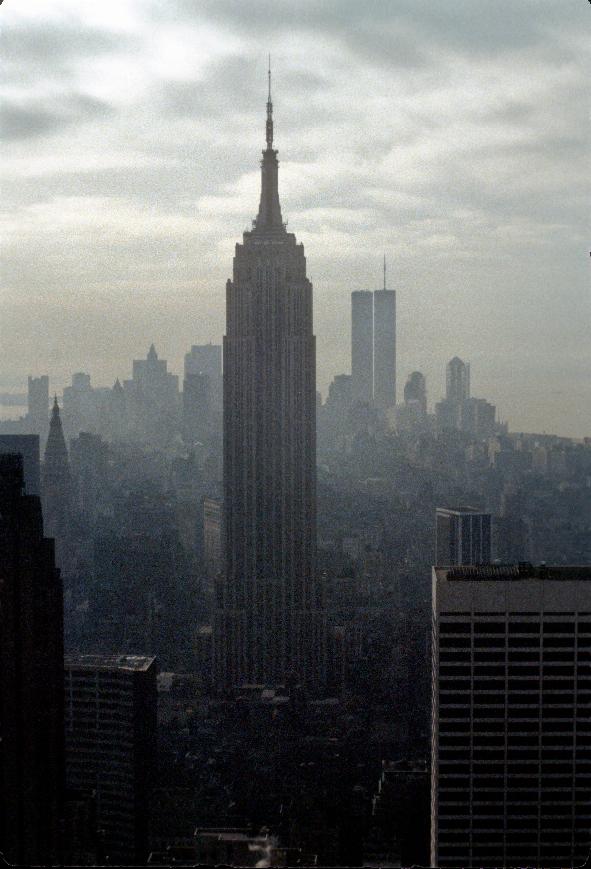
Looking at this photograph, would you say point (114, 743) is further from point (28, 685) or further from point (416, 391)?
point (416, 391)

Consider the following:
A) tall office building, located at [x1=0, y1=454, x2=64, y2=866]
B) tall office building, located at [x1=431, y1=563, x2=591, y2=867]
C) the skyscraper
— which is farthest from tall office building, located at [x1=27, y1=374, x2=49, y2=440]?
tall office building, located at [x1=431, y1=563, x2=591, y2=867]

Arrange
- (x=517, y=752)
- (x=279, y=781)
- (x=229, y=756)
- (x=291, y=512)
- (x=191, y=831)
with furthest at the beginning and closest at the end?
1. (x=291, y=512)
2. (x=229, y=756)
3. (x=279, y=781)
4. (x=191, y=831)
5. (x=517, y=752)

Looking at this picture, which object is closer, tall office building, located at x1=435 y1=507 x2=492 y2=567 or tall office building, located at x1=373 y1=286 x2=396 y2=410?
tall office building, located at x1=435 y1=507 x2=492 y2=567

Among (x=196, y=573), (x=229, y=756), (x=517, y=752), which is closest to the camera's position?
(x=517, y=752)

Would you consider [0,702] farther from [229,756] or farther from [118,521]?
[118,521]

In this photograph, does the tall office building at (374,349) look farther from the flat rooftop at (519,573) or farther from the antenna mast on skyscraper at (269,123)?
the flat rooftop at (519,573)

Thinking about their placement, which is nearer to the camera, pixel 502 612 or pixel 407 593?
pixel 502 612

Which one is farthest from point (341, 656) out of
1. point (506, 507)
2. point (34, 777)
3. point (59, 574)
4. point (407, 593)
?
point (34, 777)

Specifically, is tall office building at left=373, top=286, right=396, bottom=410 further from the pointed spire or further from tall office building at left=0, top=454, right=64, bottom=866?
tall office building at left=0, top=454, right=64, bottom=866
